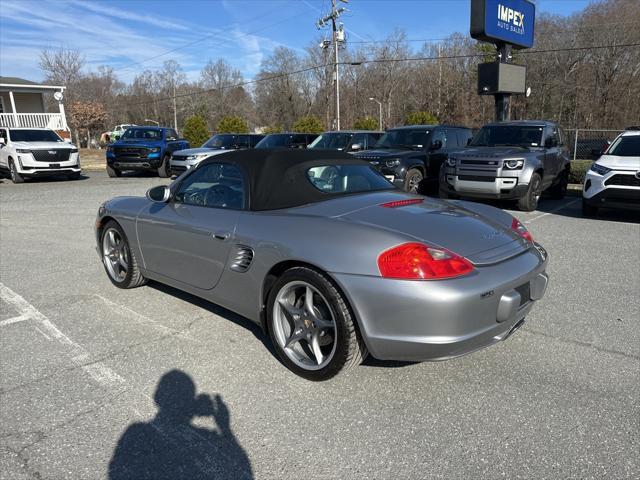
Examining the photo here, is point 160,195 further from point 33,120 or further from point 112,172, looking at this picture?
point 33,120

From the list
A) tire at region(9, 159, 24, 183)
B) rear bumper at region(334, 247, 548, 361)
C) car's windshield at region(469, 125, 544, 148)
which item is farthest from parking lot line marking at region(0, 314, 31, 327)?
tire at region(9, 159, 24, 183)

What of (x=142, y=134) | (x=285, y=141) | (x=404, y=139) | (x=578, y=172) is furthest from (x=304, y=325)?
(x=142, y=134)

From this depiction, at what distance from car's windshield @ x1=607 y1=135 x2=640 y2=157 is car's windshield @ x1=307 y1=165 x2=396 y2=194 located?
7011mm

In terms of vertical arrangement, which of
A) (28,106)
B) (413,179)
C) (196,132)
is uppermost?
(28,106)

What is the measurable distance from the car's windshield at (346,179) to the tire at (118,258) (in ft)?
6.81

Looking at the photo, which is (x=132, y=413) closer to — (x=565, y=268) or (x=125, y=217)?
(x=125, y=217)

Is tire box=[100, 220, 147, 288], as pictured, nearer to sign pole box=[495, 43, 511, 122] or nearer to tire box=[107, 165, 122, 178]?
sign pole box=[495, 43, 511, 122]

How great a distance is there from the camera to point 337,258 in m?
2.81

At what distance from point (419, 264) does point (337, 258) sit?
47 cm

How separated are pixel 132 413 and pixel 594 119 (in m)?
46.2

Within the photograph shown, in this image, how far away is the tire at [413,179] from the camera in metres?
11.1

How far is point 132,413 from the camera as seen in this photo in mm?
2779

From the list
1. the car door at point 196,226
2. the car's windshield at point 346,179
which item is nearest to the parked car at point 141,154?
the car door at point 196,226

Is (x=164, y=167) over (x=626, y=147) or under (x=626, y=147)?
under
